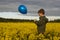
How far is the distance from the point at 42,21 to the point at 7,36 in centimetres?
→ 291

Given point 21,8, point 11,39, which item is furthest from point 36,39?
point 21,8

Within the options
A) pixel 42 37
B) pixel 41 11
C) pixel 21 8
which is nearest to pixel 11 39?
pixel 42 37

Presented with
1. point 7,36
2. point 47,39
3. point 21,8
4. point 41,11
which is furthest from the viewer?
point 21,8

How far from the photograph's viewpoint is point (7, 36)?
6.05 metres

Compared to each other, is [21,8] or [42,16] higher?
[42,16]

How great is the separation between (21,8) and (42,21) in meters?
29.6

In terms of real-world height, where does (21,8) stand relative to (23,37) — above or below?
below

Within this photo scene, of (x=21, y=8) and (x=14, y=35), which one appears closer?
(x=14, y=35)

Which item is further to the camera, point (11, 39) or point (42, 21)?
point (42, 21)

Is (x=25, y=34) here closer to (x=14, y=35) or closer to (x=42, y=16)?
(x=14, y=35)

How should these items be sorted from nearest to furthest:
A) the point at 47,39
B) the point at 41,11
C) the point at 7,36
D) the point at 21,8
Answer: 1. the point at 47,39
2. the point at 7,36
3. the point at 41,11
4. the point at 21,8

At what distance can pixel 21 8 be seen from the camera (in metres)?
38.4

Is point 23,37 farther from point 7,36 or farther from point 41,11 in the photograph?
point 41,11

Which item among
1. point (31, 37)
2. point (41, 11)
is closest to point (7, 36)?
point (31, 37)
